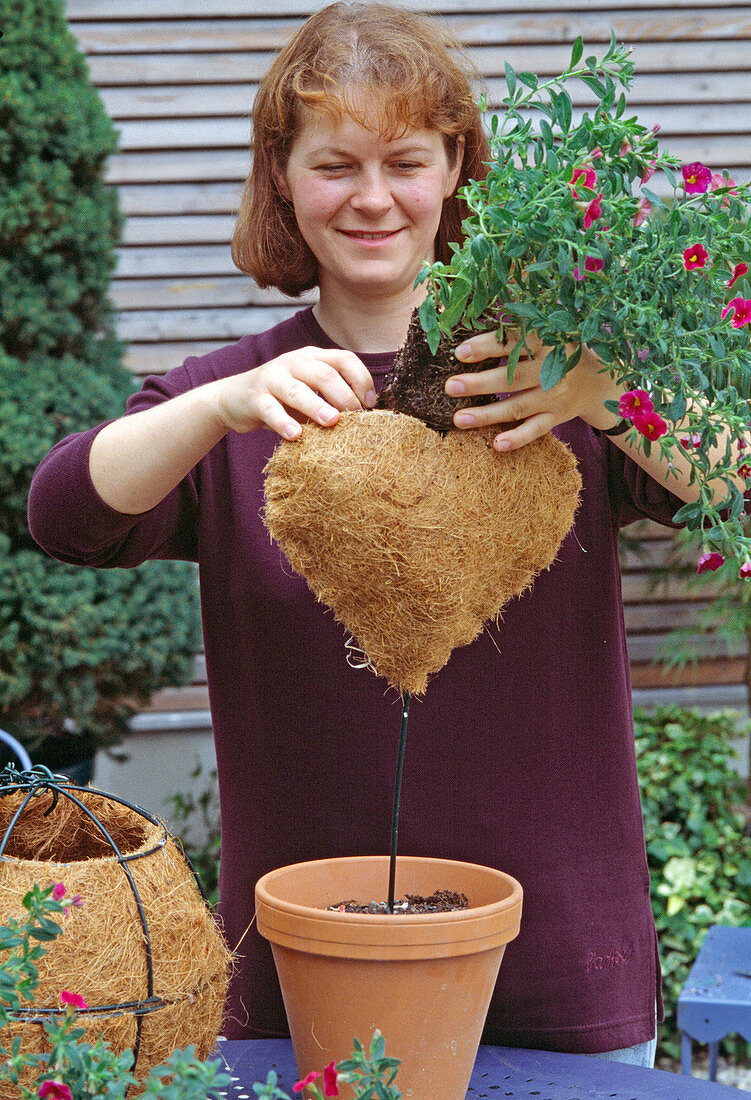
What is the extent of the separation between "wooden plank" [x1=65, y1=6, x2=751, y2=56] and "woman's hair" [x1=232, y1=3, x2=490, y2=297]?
257 centimetres

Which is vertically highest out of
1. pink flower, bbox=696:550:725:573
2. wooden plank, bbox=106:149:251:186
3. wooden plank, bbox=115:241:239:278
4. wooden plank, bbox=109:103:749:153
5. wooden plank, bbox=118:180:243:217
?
wooden plank, bbox=109:103:749:153

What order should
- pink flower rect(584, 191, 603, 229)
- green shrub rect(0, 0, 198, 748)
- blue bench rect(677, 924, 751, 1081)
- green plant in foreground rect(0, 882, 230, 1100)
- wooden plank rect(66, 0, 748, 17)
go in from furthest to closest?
wooden plank rect(66, 0, 748, 17), green shrub rect(0, 0, 198, 748), blue bench rect(677, 924, 751, 1081), pink flower rect(584, 191, 603, 229), green plant in foreground rect(0, 882, 230, 1100)

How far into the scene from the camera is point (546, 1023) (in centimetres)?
142

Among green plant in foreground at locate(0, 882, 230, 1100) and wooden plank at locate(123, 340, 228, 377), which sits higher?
wooden plank at locate(123, 340, 228, 377)

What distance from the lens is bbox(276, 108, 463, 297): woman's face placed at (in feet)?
4.42

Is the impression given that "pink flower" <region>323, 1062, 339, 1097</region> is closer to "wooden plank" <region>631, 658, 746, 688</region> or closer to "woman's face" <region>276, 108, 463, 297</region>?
"woman's face" <region>276, 108, 463, 297</region>

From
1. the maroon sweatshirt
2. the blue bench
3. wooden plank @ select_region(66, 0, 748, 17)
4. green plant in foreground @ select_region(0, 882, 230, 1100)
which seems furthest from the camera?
wooden plank @ select_region(66, 0, 748, 17)

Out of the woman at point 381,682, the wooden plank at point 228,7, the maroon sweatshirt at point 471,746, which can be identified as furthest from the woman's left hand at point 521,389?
the wooden plank at point 228,7

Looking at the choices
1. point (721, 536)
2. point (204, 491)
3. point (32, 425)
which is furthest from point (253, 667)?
point (32, 425)

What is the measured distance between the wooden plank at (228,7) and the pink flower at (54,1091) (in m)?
3.86

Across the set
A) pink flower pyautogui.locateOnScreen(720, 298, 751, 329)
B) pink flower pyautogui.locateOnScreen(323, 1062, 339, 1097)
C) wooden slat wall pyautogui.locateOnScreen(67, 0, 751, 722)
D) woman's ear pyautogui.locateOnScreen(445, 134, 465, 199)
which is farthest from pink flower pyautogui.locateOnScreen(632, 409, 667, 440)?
wooden slat wall pyautogui.locateOnScreen(67, 0, 751, 722)

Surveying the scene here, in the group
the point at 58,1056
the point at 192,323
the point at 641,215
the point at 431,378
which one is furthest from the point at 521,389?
the point at 192,323

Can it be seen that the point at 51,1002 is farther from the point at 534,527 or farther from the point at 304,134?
the point at 304,134

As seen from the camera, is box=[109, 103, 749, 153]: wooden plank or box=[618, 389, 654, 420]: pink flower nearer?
box=[618, 389, 654, 420]: pink flower
